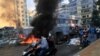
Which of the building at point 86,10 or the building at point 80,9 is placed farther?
the building at point 80,9

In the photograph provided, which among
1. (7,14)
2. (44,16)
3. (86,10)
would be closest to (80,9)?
(86,10)

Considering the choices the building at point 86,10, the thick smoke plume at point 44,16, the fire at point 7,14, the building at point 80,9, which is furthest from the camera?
the building at point 80,9

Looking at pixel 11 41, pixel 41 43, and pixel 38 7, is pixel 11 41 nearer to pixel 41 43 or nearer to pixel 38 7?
pixel 38 7

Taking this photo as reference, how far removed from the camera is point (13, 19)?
49469mm

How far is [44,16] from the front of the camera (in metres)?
33.2

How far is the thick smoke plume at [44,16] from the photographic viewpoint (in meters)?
32.4

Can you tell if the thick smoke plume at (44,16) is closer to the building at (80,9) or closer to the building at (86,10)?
the building at (86,10)

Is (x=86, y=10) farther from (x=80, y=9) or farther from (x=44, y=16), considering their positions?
(x=44, y=16)

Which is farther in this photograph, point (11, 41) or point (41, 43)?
point (11, 41)

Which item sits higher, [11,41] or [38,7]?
[38,7]

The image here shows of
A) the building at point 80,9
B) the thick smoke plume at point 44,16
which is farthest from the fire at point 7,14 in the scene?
the thick smoke plume at point 44,16

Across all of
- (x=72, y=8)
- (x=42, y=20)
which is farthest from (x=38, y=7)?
(x=72, y=8)

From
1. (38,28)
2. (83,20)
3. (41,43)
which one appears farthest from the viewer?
(83,20)

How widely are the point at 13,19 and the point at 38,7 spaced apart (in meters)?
16.2
